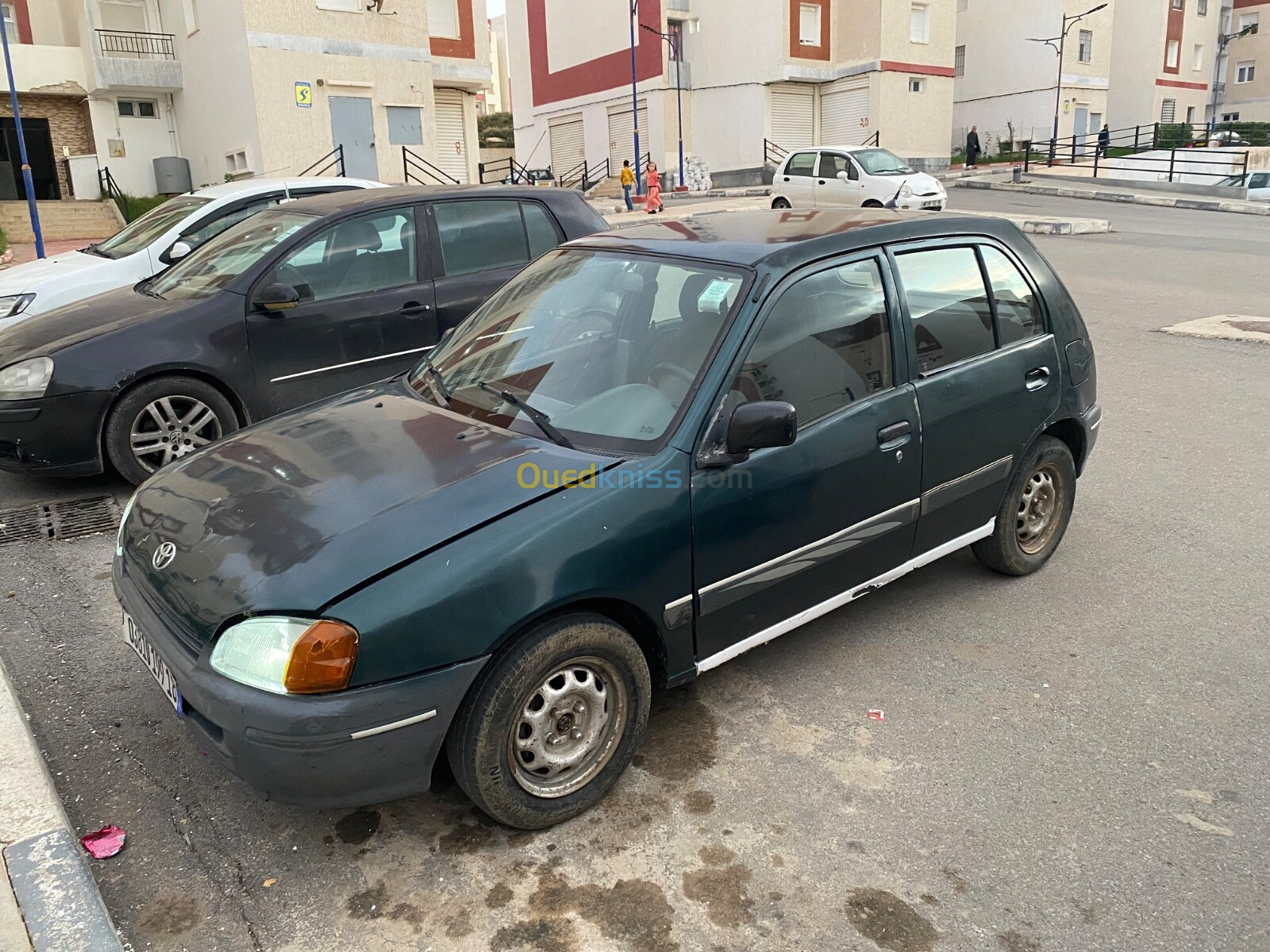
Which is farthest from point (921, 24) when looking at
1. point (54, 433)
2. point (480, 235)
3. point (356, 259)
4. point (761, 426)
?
point (761, 426)

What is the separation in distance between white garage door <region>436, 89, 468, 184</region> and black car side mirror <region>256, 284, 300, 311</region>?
23984 mm

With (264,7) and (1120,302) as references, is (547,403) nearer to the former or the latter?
(1120,302)

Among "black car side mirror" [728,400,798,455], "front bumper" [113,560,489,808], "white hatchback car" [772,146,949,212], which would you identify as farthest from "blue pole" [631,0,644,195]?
"front bumper" [113,560,489,808]

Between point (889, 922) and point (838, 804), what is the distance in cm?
51

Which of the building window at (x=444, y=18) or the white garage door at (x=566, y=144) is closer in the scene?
the building window at (x=444, y=18)

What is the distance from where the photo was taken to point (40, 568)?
4.95 metres

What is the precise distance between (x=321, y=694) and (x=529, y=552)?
0.66 meters

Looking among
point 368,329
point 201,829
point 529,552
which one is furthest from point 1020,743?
point 368,329

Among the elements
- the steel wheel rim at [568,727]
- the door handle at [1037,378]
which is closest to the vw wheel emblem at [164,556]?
the steel wheel rim at [568,727]

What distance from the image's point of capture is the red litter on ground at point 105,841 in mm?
2967

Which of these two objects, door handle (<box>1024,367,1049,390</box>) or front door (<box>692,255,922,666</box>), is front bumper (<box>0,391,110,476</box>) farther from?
door handle (<box>1024,367,1049,390</box>)

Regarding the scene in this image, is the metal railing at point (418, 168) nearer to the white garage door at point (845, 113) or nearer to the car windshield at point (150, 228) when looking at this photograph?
the car windshield at point (150, 228)

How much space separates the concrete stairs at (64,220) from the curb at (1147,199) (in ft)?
83.5

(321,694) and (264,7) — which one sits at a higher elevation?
(264,7)
